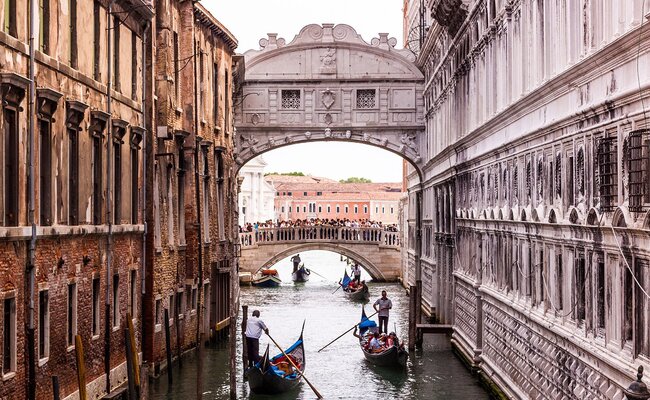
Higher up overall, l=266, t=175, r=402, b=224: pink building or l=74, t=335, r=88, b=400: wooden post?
l=266, t=175, r=402, b=224: pink building

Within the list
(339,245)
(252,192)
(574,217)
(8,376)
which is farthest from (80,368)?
(252,192)

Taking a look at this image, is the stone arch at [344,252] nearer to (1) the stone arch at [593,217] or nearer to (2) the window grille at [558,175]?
(2) the window grille at [558,175]

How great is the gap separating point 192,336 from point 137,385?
653 centimetres

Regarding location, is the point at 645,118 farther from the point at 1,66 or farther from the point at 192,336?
the point at 192,336

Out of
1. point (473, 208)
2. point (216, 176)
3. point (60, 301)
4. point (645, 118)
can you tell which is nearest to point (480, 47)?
point (473, 208)

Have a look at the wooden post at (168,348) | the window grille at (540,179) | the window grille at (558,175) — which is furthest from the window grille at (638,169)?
the wooden post at (168,348)

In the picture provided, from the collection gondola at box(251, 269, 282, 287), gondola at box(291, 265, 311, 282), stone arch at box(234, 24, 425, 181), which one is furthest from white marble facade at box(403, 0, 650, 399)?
gondola at box(291, 265, 311, 282)

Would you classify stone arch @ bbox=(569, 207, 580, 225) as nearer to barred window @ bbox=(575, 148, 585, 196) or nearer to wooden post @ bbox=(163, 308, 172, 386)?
barred window @ bbox=(575, 148, 585, 196)

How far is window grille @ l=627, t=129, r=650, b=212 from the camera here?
27.6 feet

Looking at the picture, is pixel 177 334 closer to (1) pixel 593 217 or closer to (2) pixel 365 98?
(1) pixel 593 217

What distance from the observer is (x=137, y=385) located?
45.3ft

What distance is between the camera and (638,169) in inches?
340

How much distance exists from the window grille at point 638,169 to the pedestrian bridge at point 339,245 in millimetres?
34320

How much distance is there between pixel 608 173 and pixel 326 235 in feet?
114
